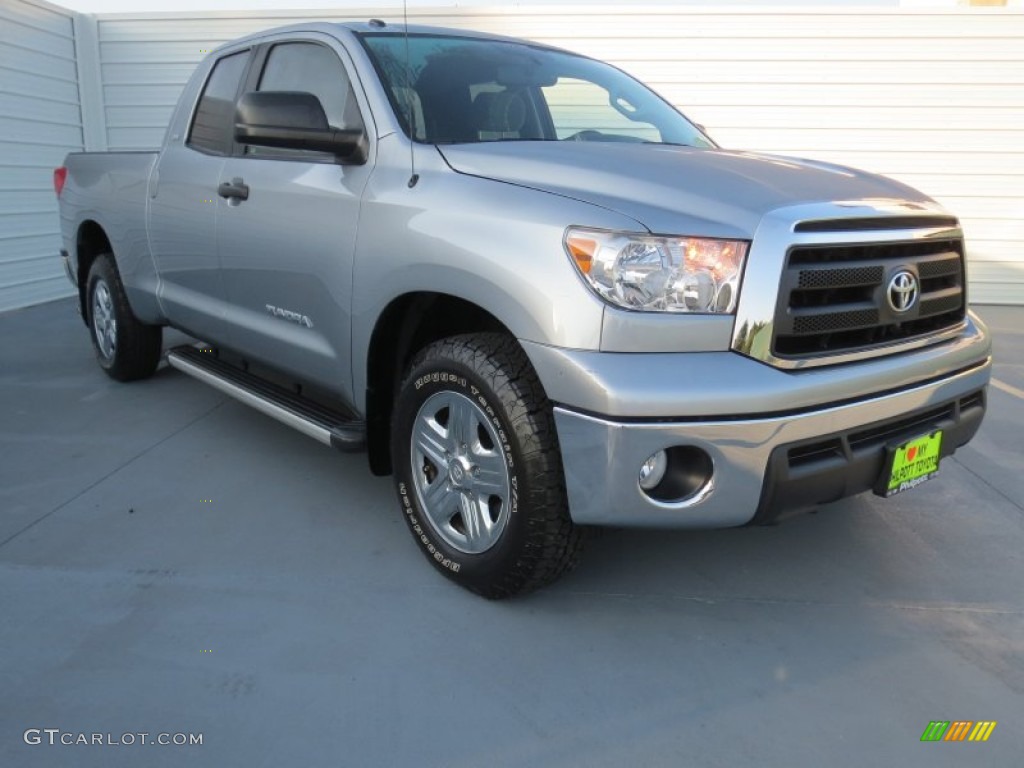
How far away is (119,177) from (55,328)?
323cm

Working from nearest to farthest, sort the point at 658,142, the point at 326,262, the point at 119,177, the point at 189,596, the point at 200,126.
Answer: the point at 189,596
the point at 326,262
the point at 658,142
the point at 200,126
the point at 119,177

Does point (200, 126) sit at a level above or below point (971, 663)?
above

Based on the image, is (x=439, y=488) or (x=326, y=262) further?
(x=326, y=262)

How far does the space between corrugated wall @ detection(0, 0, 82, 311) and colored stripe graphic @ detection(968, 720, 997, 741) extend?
8757 mm

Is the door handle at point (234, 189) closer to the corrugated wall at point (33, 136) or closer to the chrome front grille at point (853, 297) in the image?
the chrome front grille at point (853, 297)

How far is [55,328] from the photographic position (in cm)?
746

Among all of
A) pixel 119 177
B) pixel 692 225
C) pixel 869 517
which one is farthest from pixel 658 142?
pixel 119 177

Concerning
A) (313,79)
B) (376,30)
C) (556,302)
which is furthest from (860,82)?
(556,302)

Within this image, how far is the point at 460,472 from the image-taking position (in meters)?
2.79

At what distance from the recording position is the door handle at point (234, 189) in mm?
3658

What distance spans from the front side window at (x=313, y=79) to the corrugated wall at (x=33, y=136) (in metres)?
5.82

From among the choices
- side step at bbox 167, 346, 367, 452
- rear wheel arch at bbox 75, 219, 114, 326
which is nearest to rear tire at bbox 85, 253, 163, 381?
rear wheel arch at bbox 75, 219, 114, 326

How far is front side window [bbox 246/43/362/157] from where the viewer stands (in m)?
3.32

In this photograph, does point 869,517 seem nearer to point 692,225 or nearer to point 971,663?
point 971,663
